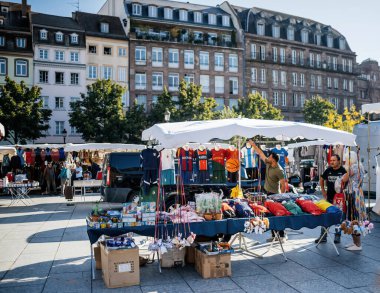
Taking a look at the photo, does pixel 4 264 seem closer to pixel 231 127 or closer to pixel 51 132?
pixel 231 127

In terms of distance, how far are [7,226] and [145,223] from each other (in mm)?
6719

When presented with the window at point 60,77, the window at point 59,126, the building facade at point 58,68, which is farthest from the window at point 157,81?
the window at point 59,126

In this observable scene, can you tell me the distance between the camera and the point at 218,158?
38.7 ft

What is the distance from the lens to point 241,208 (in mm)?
7211

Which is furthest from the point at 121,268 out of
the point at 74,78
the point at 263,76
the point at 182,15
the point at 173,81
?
the point at 263,76

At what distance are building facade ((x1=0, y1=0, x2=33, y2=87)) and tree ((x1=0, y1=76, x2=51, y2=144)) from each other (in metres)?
5.79

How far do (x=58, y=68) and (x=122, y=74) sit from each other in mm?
6860

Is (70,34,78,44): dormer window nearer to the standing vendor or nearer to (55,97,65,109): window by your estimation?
(55,97,65,109): window

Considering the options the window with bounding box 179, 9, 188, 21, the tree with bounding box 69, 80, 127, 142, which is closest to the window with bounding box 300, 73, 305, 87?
the window with bounding box 179, 9, 188, 21

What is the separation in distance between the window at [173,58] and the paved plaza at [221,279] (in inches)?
1495

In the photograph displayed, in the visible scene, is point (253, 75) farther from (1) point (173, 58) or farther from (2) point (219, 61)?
(1) point (173, 58)

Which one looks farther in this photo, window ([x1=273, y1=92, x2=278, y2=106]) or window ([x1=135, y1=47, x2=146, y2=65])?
window ([x1=273, y1=92, x2=278, y2=106])

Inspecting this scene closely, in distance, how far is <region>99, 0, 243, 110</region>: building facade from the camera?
44.9 m

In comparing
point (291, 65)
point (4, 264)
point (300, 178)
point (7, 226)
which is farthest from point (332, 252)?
point (291, 65)
